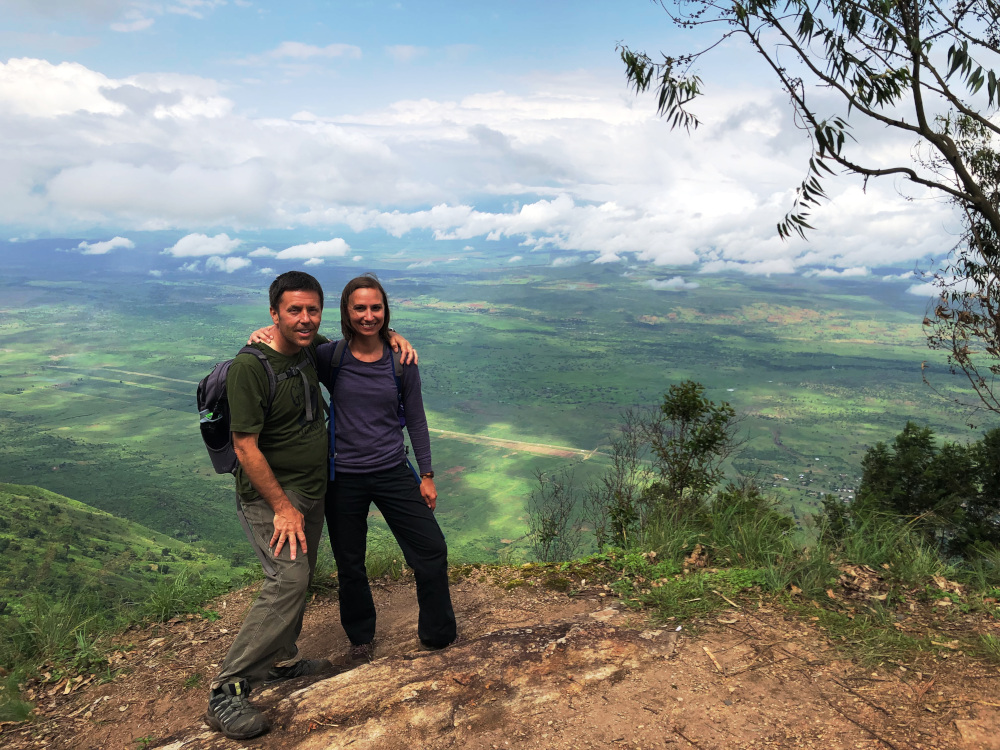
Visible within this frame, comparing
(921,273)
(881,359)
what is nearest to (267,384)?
(921,273)

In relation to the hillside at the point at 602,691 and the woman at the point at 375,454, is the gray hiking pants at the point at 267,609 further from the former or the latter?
the woman at the point at 375,454

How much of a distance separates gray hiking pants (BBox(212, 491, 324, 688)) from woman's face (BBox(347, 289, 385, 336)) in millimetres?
907

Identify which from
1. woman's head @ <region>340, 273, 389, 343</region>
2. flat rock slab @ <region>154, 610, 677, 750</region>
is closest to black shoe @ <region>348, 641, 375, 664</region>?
flat rock slab @ <region>154, 610, 677, 750</region>

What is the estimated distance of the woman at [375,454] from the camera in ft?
10.7

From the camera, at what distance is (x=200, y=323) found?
183750 mm

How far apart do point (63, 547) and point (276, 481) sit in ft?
100

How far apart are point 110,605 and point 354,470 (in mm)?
3228

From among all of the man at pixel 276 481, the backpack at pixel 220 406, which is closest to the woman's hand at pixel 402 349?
the man at pixel 276 481

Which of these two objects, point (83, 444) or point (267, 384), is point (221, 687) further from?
point (83, 444)

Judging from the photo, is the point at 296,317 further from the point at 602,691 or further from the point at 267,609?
the point at 602,691

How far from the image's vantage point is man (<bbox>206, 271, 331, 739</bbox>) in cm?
282

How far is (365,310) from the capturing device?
10.4 feet

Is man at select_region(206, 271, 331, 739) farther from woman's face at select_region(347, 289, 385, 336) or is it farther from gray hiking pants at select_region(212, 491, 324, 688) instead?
woman's face at select_region(347, 289, 385, 336)

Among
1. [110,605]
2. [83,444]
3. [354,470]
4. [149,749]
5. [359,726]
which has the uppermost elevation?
[354,470]
